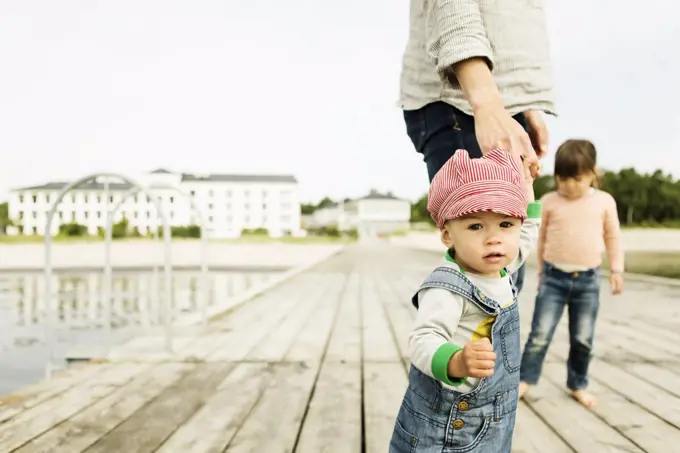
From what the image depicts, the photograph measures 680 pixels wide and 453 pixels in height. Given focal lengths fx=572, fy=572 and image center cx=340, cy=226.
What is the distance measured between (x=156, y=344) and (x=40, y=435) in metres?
1.74

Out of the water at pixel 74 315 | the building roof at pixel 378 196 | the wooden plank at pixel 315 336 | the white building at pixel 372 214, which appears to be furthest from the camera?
the building roof at pixel 378 196

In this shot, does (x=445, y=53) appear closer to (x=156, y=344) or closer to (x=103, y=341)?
(x=156, y=344)

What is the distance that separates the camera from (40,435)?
221cm

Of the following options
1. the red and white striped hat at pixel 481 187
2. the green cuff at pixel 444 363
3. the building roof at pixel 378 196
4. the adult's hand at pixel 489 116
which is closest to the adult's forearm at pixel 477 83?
the adult's hand at pixel 489 116

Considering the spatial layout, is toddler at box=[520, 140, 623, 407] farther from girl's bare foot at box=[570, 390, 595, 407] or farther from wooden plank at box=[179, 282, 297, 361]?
wooden plank at box=[179, 282, 297, 361]

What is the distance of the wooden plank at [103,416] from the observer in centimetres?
213

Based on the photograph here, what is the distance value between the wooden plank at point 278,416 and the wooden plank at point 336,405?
5 cm

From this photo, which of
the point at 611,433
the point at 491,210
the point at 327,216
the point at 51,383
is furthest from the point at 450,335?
the point at 327,216

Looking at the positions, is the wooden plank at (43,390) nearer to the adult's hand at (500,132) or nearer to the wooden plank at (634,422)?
the adult's hand at (500,132)

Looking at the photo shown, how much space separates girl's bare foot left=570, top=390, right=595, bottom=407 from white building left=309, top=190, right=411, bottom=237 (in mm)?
104491

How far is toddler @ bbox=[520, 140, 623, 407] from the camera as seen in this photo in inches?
107

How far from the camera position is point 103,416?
8.06 ft

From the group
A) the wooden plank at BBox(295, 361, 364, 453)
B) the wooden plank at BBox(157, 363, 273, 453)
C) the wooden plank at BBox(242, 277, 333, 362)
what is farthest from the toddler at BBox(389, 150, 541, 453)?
the wooden plank at BBox(242, 277, 333, 362)

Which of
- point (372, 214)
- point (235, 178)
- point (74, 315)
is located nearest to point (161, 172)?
point (235, 178)
